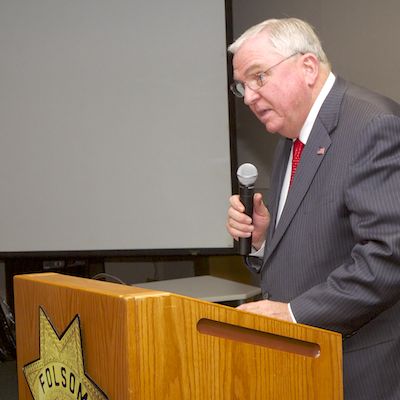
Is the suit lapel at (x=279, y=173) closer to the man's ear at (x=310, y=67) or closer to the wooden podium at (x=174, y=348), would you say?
the man's ear at (x=310, y=67)

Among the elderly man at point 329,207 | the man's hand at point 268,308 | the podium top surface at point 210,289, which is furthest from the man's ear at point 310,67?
the podium top surface at point 210,289

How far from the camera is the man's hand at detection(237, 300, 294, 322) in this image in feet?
5.27

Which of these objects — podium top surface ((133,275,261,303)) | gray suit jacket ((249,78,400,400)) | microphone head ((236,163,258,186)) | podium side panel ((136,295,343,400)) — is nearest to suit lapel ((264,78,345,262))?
gray suit jacket ((249,78,400,400))

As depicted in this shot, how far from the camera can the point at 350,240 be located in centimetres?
180

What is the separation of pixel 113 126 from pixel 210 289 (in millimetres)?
1085

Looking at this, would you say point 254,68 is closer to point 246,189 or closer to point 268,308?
point 246,189

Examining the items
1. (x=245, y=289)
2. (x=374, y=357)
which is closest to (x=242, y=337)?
(x=374, y=357)

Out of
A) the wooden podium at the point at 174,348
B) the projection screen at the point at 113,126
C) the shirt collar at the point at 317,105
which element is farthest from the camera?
the projection screen at the point at 113,126

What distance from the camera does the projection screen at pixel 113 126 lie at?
160 inches

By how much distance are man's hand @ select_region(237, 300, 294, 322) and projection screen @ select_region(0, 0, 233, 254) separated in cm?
236

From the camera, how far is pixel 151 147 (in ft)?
13.7

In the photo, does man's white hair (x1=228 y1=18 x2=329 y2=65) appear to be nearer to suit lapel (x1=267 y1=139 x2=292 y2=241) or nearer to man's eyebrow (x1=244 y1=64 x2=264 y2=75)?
man's eyebrow (x1=244 y1=64 x2=264 y2=75)

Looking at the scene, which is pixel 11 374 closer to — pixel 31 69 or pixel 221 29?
pixel 31 69

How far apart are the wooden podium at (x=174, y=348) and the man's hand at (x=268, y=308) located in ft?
0.76
